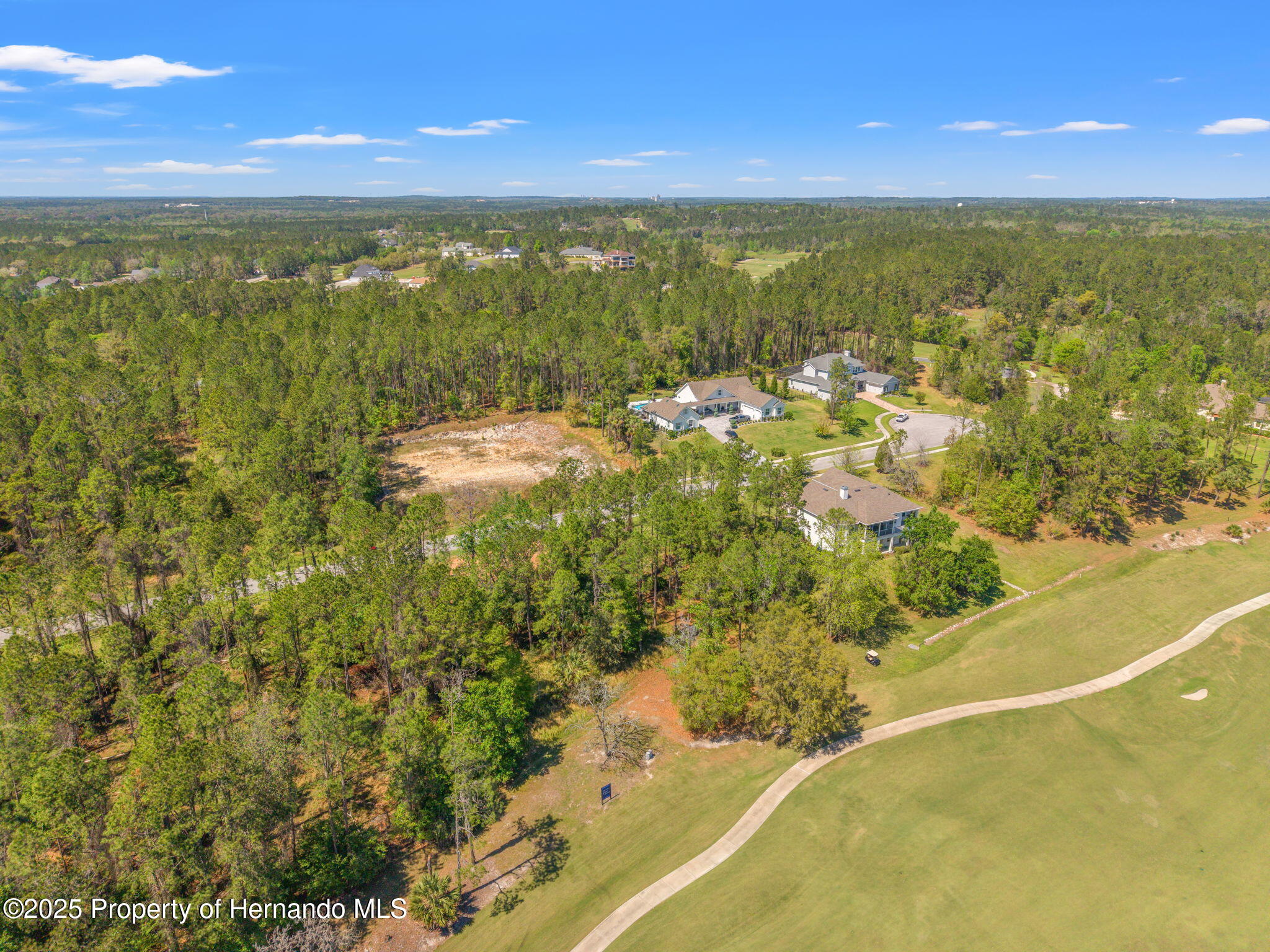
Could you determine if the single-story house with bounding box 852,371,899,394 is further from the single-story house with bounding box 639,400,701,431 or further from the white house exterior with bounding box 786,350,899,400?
the single-story house with bounding box 639,400,701,431

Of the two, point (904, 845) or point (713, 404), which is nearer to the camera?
point (904, 845)

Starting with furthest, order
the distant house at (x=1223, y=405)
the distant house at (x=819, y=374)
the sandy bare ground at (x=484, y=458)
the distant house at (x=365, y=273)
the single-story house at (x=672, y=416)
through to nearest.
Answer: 1. the distant house at (x=365, y=273)
2. the distant house at (x=819, y=374)
3. the single-story house at (x=672, y=416)
4. the distant house at (x=1223, y=405)
5. the sandy bare ground at (x=484, y=458)

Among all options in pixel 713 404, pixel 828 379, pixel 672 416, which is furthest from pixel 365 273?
pixel 828 379

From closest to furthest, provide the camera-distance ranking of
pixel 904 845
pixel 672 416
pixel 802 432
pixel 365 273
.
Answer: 1. pixel 904 845
2. pixel 802 432
3. pixel 672 416
4. pixel 365 273

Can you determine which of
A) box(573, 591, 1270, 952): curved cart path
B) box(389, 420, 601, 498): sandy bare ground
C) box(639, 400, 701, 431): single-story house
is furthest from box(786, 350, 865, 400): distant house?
box(573, 591, 1270, 952): curved cart path

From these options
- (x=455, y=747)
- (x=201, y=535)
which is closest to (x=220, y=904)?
(x=455, y=747)

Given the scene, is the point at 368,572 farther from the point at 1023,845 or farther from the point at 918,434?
the point at 918,434

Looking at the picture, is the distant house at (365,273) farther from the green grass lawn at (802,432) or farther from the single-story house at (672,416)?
the green grass lawn at (802,432)

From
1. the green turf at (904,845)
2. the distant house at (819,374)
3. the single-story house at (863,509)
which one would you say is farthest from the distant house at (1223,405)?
the green turf at (904,845)
